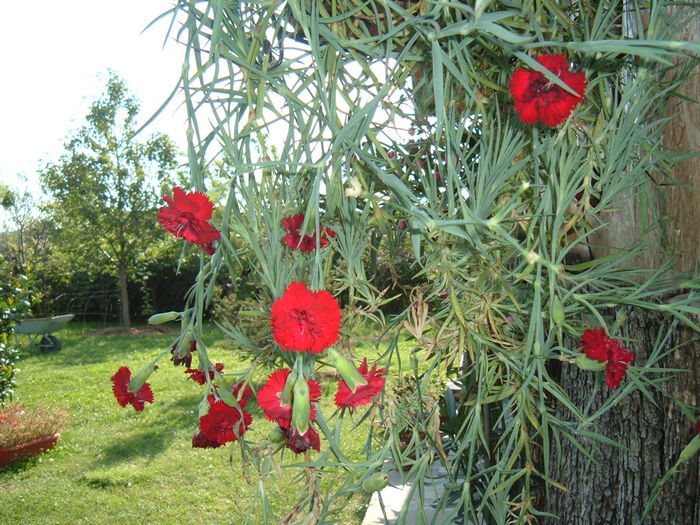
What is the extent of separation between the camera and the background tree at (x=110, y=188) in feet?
31.6

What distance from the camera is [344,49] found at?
73cm

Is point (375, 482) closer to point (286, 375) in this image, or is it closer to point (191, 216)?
point (286, 375)

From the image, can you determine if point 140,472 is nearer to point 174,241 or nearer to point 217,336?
point 217,336

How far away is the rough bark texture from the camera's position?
41.0 inches

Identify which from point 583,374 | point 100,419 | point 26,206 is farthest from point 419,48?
point 26,206

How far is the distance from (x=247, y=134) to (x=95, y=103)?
1028 centimetres

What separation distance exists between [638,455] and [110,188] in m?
9.67

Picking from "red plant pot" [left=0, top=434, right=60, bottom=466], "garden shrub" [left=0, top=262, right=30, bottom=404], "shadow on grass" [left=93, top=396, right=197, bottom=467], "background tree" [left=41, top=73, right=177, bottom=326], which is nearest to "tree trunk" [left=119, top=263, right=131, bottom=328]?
"background tree" [left=41, top=73, right=177, bottom=326]

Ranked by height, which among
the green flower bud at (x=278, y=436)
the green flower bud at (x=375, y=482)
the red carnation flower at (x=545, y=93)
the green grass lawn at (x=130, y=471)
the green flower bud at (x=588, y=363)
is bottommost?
the green grass lawn at (x=130, y=471)

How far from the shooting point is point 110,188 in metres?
9.78

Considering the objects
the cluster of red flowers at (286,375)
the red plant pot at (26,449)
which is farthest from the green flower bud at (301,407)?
the red plant pot at (26,449)

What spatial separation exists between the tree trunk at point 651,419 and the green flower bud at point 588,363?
22cm

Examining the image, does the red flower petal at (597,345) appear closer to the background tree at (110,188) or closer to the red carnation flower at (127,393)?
the red carnation flower at (127,393)

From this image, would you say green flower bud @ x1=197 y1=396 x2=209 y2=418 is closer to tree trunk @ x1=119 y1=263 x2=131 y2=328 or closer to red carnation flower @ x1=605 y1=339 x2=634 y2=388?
red carnation flower @ x1=605 y1=339 x2=634 y2=388
